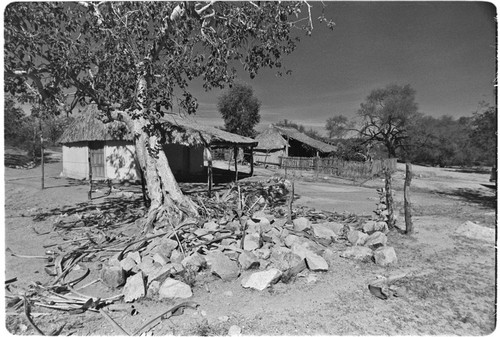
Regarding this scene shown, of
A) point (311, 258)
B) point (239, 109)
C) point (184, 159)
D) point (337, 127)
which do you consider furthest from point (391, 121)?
point (311, 258)

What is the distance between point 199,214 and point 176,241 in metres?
1.97

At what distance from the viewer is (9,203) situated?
9.20 metres

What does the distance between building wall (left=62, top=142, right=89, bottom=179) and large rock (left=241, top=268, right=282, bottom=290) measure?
14.6 metres

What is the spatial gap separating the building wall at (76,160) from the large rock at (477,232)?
16164mm

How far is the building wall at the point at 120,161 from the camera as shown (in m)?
14.5

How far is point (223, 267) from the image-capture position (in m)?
4.03

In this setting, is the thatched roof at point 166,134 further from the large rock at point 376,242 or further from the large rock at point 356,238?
the large rock at point 376,242

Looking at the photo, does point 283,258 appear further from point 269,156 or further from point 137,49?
point 269,156

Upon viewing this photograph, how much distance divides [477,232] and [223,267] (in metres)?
5.36

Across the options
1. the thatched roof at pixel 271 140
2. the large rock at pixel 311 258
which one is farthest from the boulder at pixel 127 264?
the thatched roof at pixel 271 140

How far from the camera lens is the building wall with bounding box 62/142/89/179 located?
613 inches

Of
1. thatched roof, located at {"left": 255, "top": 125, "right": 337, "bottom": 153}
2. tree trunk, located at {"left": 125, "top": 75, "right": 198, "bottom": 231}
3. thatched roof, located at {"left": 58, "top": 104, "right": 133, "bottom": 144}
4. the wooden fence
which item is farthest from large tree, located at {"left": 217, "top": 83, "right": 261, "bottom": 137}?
tree trunk, located at {"left": 125, "top": 75, "right": 198, "bottom": 231}

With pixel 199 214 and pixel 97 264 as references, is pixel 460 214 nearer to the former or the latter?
pixel 199 214

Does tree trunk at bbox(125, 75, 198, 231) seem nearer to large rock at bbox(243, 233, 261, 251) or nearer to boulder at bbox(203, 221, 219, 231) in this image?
boulder at bbox(203, 221, 219, 231)
